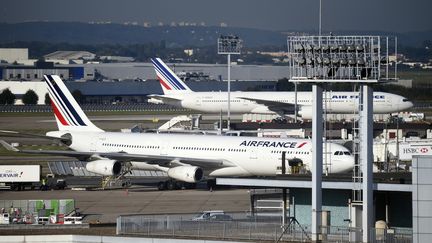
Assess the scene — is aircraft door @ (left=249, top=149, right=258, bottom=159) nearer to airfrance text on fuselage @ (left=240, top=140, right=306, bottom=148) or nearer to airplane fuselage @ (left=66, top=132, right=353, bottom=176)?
airplane fuselage @ (left=66, top=132, right=353, bottom=176)

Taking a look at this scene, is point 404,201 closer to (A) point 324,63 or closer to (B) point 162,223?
(A) point 324,63

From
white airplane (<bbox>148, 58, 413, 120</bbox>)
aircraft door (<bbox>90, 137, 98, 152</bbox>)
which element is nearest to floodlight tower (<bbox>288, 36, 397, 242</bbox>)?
aircraft door (<bbox>90, 137, 98, 152</bbox>)

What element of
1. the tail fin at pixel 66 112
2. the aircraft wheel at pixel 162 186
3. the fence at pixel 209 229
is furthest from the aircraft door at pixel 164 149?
the fence at pixel 209 229

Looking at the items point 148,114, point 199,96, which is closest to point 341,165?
point 199,96

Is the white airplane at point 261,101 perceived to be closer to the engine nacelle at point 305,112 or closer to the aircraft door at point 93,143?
the engine nacelle at point 305,112

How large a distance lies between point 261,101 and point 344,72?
111234mm

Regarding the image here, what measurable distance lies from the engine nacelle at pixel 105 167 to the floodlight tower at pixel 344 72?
43.1 m

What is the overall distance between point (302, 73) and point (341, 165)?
37.4 m

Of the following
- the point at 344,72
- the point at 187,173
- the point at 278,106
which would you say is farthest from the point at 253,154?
the point at 278,106

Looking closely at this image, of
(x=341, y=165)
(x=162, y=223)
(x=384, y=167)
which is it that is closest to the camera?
(x=162, y=223)

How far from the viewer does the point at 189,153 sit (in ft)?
270

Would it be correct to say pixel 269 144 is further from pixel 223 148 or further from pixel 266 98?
pixel 266 98

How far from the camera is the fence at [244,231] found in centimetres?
3903

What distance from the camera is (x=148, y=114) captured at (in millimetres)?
189250
